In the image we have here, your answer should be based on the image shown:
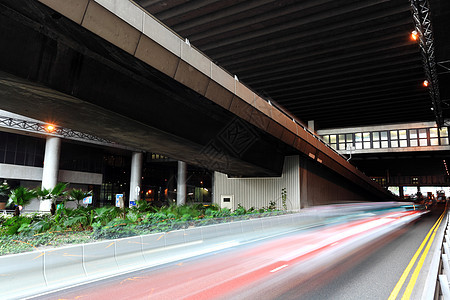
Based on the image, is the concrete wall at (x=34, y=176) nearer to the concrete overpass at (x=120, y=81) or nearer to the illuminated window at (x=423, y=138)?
the concrete overpass at (x=120, y=81)

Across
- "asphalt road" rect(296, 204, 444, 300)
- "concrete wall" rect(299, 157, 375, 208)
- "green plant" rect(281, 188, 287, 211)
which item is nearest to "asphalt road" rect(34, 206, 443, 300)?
"asphalt road" rect(296, 204, 444, 300)

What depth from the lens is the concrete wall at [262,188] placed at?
25.0 meters

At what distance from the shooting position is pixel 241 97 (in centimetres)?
1437

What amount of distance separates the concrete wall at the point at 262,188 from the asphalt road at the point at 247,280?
1456cm

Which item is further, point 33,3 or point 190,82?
point 190,82

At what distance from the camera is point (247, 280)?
7188 mm

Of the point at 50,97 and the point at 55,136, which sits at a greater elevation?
the point at 55,136

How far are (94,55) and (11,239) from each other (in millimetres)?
5962

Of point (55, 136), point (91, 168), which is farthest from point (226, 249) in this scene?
point (91, 168)

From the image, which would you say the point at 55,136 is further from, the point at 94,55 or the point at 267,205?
the point at 94,55

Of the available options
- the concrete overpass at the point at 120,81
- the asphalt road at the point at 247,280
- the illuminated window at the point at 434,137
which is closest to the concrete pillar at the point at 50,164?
the concrete overpass at the point at 120,81

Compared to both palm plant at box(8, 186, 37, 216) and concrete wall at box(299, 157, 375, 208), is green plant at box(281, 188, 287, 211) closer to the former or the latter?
concrete wall at box(299, 157, 375, 208)

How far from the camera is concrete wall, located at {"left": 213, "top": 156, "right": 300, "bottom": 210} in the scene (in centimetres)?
2496

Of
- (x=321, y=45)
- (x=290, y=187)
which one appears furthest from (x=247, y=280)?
(x=321, y=45)
